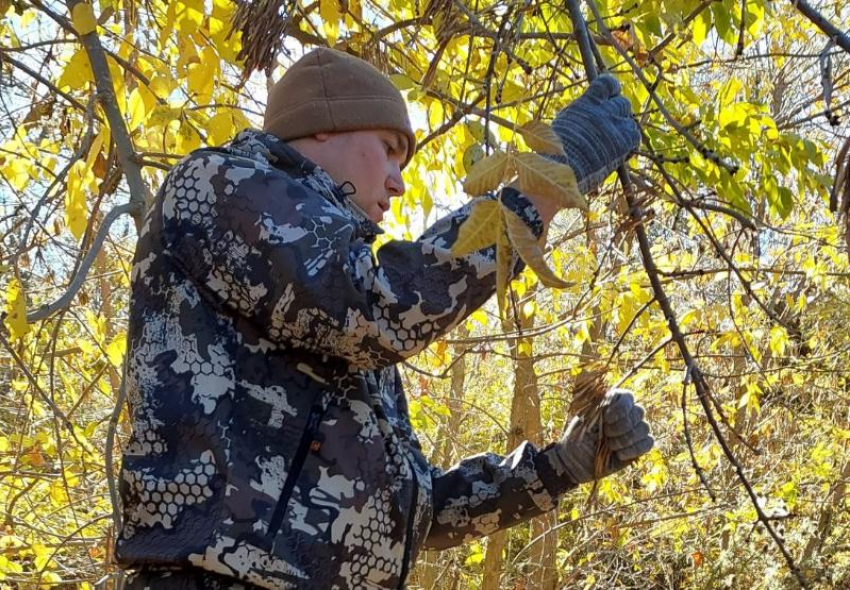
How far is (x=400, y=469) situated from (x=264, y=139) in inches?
19.8

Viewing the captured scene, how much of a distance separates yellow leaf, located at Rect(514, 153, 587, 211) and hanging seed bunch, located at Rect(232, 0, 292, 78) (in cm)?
95

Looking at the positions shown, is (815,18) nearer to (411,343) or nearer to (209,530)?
(411,343)

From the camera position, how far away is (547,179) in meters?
0.97

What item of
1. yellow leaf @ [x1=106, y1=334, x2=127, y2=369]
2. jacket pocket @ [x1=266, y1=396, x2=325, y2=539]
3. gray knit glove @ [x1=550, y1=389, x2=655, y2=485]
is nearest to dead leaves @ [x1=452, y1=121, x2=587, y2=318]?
jacket pocket @ [x1=266, y1=396, x2=325, y2=539]

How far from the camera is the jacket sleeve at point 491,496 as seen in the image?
5.83ft

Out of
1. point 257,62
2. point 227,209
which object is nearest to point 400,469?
point 227,209

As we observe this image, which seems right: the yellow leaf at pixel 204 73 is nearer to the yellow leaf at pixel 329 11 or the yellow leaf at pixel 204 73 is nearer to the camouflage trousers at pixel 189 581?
the yellow leaf at pixel 329 11

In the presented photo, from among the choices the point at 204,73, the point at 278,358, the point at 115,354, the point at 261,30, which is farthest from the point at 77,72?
the point at 278,358

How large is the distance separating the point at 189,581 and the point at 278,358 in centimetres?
30

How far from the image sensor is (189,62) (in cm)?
249

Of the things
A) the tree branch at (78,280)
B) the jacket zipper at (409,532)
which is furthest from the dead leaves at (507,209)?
the tree branch at (78,280)

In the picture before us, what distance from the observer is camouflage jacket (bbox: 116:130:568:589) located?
4.10 ft

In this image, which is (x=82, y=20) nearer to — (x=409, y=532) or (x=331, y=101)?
(x=331, y=101)

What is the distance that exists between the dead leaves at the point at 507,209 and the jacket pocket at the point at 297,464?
45cm
